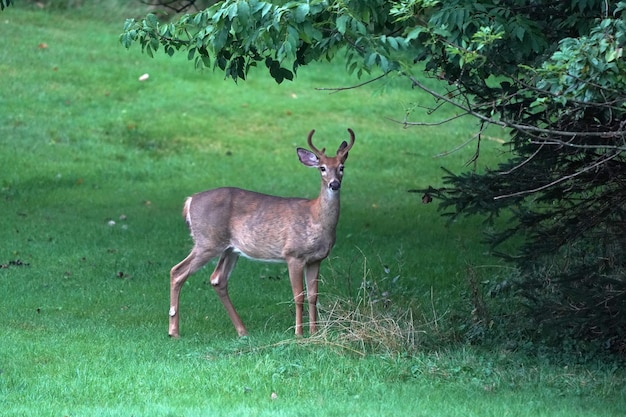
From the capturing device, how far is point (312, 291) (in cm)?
1009

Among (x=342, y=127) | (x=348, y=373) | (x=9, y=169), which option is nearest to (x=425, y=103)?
(x=342, y=127)

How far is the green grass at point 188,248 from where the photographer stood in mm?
7863

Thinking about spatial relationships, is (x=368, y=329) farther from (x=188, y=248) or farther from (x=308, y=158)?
(x=188, y=248)

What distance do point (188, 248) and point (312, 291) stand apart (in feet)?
13.6

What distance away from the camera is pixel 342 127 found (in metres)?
22.2

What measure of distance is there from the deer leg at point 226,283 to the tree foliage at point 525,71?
206cm

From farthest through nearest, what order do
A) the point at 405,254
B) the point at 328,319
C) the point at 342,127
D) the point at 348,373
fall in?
1. the point at 342,127
2. the point at 405,254
3. the point at 328,319
4. the point at 348,373

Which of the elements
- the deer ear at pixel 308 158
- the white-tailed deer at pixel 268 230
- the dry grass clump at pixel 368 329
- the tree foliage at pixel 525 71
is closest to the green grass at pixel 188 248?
the dry grass clump at pixel 368 329

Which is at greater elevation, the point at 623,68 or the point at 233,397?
the point at 623,68

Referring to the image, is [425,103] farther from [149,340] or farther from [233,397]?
[233,397]

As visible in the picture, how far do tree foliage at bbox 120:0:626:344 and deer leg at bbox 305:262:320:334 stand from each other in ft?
4.33

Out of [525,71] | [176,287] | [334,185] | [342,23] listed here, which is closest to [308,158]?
[334,185]

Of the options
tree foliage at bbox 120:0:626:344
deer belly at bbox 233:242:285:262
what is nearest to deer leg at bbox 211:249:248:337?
deer belly at bbox 233:242:285:262

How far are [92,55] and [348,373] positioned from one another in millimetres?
18245
